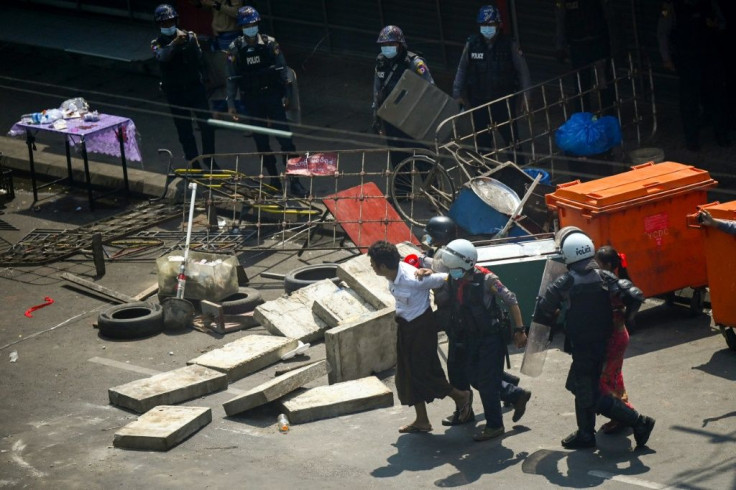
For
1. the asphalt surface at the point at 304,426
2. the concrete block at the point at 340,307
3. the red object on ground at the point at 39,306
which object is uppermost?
the concrete block at the point at 340,307

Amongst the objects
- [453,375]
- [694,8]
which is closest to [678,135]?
[694,8]

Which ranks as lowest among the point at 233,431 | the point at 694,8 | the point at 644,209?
the point at 233,431

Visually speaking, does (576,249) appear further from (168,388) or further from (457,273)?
(168,388)

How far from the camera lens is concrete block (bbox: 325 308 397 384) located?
1152 cm

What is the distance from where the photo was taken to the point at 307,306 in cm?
1297

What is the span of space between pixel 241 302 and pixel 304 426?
282cm

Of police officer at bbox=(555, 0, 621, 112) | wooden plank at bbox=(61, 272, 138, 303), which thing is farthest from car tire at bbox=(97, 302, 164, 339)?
police officer at bbox=(555, 0, 621, 112)

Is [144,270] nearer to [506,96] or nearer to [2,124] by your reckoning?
[506,96]

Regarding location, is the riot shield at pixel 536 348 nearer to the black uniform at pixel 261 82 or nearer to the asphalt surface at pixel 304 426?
the asphalt surface at pixel 304 426

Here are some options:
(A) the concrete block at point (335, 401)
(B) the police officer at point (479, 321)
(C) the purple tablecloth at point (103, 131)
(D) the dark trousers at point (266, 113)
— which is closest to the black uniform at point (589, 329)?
(B) the police officer at point (479, 321)

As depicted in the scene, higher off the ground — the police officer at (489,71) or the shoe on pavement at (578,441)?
the police officer at (489,71)

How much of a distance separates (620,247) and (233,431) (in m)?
3.79

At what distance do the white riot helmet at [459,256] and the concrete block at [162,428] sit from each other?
7.89 feet

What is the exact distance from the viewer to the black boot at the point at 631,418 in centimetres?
970
